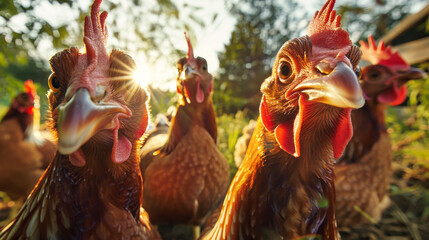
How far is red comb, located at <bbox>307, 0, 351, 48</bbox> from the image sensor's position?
2.86ft

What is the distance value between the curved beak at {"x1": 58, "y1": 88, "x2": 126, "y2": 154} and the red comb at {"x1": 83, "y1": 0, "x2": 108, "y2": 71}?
0.20 m

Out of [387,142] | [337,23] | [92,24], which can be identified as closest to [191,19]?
[92,24]

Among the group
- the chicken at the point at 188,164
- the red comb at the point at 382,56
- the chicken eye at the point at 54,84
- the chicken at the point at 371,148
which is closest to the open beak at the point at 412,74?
the chicken at the point at 371,148

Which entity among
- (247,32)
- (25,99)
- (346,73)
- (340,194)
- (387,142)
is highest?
(247,32)

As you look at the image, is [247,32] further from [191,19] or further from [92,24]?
[92,24]

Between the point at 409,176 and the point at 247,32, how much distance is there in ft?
12.7

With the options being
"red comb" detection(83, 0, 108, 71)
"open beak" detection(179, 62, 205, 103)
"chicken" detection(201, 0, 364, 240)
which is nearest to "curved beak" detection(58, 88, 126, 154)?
"red comb" detection(83, 0, 108, 71)

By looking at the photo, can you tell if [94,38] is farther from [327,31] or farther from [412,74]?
[412,74]

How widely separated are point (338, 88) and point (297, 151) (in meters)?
0.28

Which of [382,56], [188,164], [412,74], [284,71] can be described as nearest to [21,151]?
[188,164]

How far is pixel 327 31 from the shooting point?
0.92m

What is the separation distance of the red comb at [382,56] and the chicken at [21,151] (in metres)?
3.74

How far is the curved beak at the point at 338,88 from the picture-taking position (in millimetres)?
663

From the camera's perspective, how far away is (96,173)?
0.96 m
